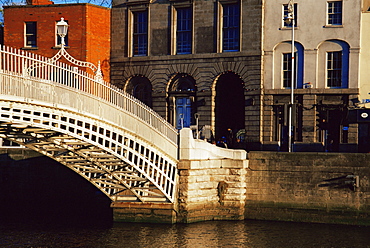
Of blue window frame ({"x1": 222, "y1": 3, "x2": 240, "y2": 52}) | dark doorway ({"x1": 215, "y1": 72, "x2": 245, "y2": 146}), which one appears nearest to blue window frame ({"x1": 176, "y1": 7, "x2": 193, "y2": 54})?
blue window frame ({"x1": 222, "y1": 3, "x2": 240, "y2": 52})

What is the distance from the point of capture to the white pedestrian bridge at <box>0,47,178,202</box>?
78.4 ft

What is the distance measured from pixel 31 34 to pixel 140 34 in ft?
23.0

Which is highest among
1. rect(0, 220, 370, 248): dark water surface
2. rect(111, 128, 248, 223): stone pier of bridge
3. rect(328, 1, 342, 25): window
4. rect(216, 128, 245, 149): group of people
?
rect(328, 1, 342, 25): window

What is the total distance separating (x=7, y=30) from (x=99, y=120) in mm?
21365

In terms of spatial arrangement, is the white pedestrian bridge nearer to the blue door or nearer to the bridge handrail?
the bridge handrail

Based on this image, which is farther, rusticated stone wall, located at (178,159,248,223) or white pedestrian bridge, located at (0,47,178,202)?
rusticated stone wall, located at (178,159,248,223)

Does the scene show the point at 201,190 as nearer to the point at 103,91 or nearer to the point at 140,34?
the point at 103,91

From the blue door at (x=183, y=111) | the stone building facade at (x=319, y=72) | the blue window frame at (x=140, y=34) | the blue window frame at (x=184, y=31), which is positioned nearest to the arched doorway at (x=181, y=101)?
the blue door at (x=183, y=111)

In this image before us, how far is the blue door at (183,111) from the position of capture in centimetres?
4637

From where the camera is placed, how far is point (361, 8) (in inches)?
1660

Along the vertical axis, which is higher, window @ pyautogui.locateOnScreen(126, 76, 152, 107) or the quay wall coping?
window @ pyautogui.locateOnScreen(126, 76, 152, 107)

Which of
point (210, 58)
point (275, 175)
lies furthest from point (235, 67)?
point (275, 175)

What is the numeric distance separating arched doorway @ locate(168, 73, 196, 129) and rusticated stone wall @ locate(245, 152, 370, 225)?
37.5 ft

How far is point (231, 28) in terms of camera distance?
45.0 meters
